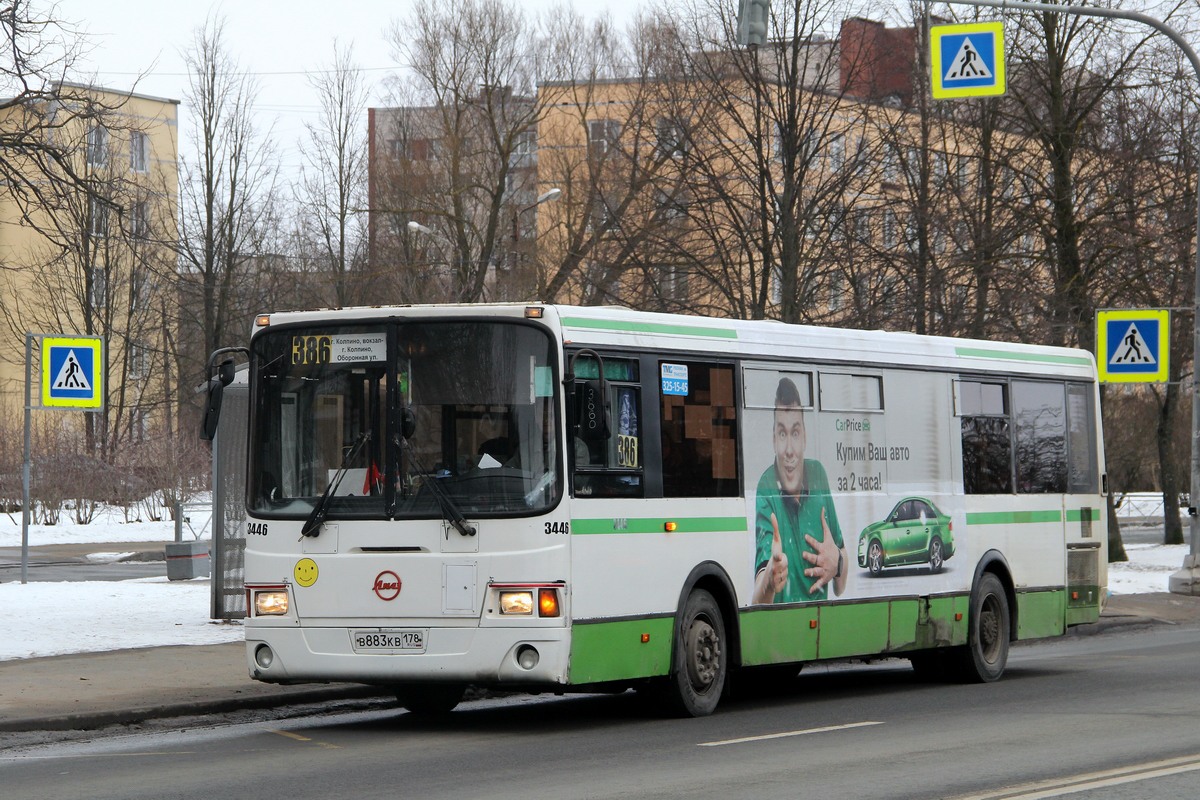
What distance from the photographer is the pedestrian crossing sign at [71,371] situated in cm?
2219

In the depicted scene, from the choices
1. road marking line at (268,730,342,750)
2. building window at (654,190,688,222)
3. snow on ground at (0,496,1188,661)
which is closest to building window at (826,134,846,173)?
building window at (654,190,688,222)

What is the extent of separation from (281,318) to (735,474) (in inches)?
137

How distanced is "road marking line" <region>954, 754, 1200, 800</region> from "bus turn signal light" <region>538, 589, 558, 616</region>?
136 inches

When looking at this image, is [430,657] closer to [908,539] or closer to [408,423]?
[408,423]

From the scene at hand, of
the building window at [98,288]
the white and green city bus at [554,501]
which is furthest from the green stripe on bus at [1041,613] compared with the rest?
the building window at [98,288]

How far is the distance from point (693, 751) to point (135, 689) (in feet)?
17.5

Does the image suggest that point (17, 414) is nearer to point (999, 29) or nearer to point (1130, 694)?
point (999, 29)

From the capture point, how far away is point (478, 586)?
1155 centimetres

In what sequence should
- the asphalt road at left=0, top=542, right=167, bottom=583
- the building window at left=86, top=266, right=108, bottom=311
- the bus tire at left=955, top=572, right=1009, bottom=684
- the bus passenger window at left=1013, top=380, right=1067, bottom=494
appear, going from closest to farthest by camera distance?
the bus tire at left=955, top=572, right=1009, bottom=684 < the bus passenger window at left=1013, top=380, right=1067, bottom=494 < the asphalt road at left=0, top=542, right=167, bottom=583 < the building window at left=86, top=266, right=108, bottom=311

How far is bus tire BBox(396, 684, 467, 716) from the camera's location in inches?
519

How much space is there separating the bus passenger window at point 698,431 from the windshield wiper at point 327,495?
2138 millimetres

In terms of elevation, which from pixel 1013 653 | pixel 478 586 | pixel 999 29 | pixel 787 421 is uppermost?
pixel 999 29

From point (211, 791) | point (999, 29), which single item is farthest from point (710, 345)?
point (999, 29)

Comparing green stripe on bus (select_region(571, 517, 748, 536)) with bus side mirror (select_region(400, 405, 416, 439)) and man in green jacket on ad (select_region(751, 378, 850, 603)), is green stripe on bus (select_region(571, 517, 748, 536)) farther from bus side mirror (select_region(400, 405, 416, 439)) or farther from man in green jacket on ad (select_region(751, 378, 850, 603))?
bus side mirror (select_region(400, 405, 416, 439))
